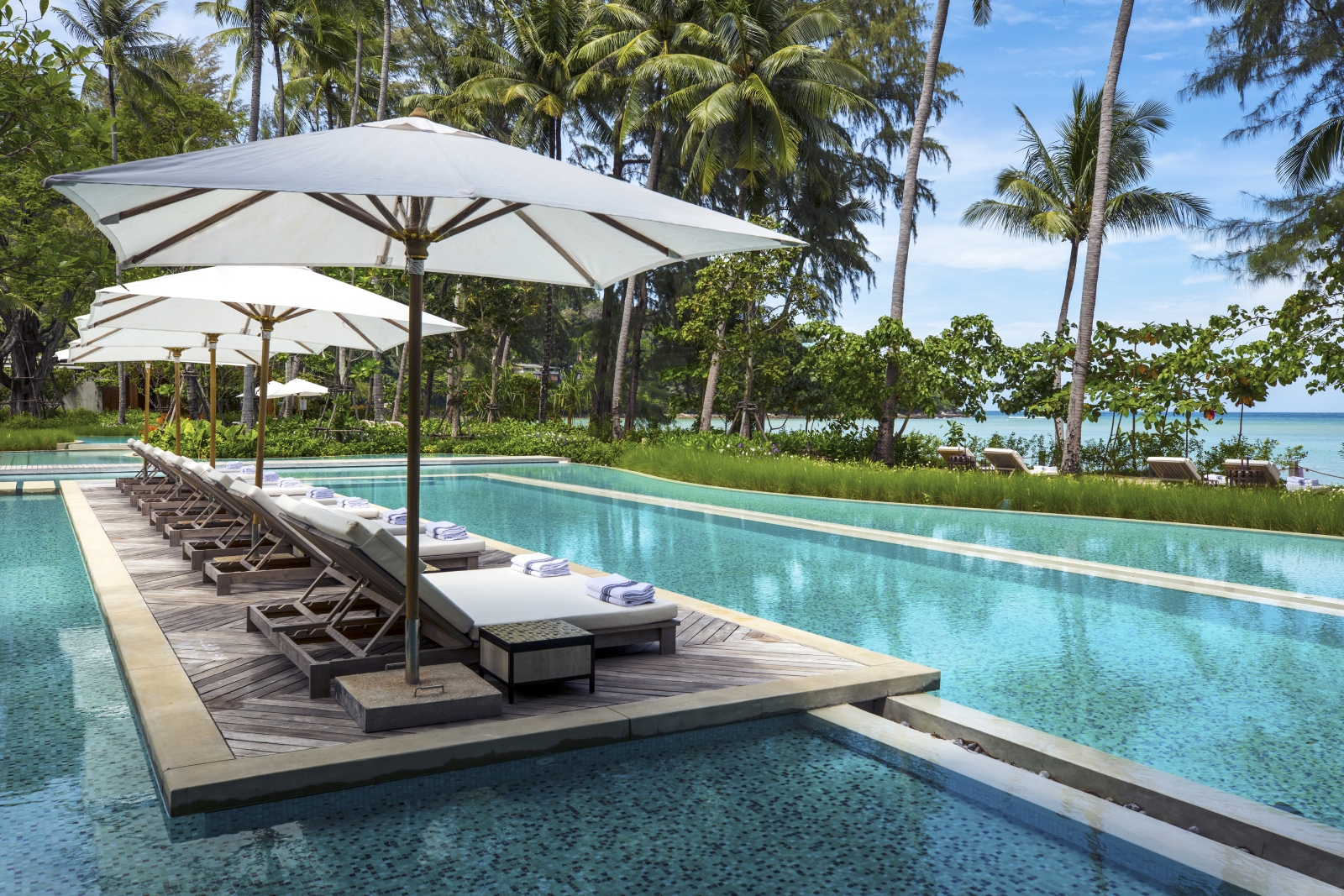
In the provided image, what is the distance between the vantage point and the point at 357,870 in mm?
2861

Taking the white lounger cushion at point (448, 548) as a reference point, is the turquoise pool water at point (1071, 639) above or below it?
below

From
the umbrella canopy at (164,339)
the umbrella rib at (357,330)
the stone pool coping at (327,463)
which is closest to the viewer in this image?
the umbrella rib at (357,330)

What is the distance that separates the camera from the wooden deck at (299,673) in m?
3.73

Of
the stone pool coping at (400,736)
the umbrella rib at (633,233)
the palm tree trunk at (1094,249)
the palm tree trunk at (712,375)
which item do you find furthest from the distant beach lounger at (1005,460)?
the umbrella rib at (633,233)

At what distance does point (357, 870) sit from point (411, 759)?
571mm

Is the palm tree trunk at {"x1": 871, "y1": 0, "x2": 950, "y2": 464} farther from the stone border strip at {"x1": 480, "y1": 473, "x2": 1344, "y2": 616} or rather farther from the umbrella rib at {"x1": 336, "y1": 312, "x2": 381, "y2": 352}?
the umbrella rib at {"x1": 336, "y1": 312, "x2": 381, "y2": 352}

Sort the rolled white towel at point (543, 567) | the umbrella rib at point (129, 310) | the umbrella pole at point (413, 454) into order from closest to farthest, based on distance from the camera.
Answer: the umbrella pole at point (413, 454), the rolled white towel at point (543, 567), the umbrella rib at point (129, 310)

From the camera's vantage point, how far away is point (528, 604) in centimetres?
493

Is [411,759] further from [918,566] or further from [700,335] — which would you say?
[700,335]

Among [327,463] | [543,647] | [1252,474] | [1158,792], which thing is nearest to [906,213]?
[1252,474]

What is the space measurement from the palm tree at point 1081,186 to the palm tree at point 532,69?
12.7 m

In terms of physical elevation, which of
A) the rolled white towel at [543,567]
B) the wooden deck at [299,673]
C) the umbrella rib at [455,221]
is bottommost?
the wooden deck at [299,673]

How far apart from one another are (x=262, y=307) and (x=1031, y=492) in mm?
10423

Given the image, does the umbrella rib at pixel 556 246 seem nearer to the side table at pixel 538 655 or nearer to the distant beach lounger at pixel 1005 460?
the side table at pixel 538 655
